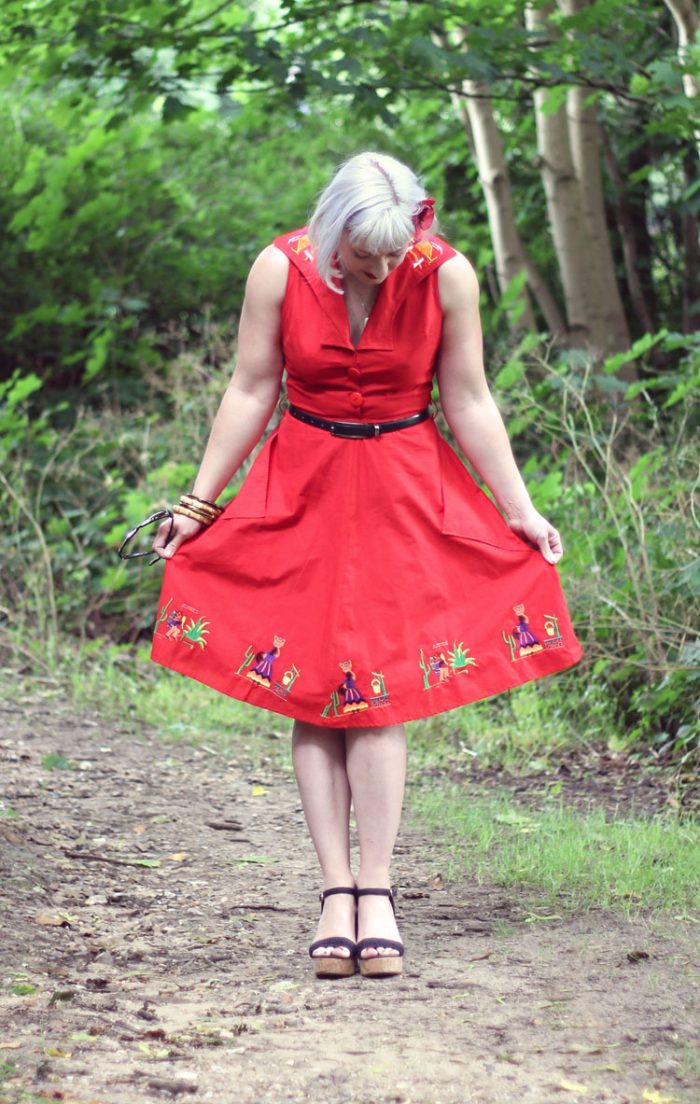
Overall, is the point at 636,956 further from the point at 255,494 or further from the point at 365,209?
the point at 365,209

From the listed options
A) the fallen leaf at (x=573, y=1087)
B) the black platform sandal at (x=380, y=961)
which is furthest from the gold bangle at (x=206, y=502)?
the fallen leaf at (x=573, y=1087)

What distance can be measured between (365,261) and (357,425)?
365 millimetres

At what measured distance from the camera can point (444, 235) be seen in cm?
Result: 393

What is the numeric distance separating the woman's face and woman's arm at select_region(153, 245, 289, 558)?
0.21 meters

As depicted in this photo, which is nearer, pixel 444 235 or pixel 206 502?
pixel 206 502

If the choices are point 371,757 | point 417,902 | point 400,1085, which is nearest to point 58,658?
point 417,902

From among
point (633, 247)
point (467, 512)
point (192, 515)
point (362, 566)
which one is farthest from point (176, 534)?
point (633, 247)

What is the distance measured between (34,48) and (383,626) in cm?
496

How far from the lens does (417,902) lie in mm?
3535

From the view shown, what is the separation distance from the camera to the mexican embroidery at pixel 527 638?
119 inches

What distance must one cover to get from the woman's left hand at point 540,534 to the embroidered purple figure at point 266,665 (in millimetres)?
603

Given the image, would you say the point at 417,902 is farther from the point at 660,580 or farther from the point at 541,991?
the point at 660,580

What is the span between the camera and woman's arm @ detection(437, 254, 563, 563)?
3.02 m

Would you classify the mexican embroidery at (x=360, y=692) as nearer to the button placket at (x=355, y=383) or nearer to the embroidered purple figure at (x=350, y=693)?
the embroidered purple figure at (x=350, y=693)
